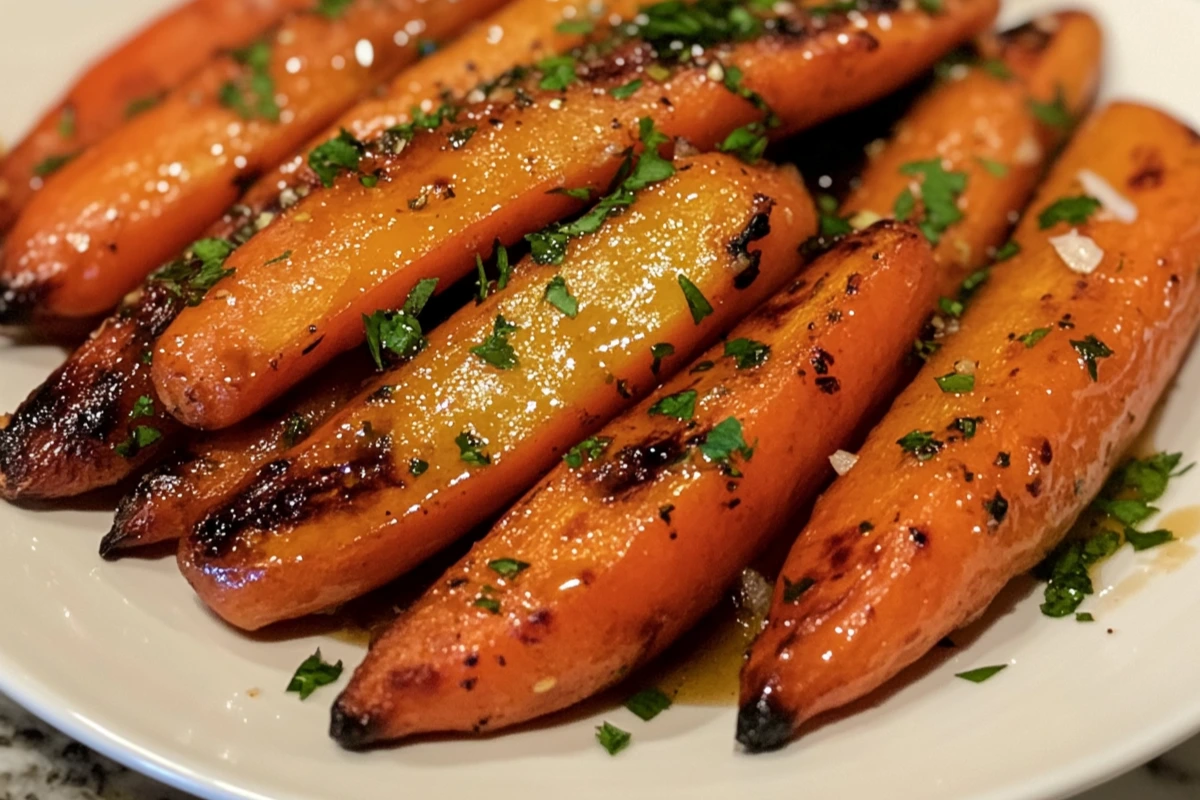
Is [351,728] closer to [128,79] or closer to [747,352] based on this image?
[747,352]

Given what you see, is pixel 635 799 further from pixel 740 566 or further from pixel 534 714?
pixel 740 566

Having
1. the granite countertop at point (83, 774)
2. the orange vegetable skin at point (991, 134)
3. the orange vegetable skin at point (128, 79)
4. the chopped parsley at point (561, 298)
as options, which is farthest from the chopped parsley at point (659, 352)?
the orange vegetable skin at point (128, 79)

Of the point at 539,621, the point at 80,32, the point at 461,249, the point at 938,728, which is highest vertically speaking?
the point at 80,32

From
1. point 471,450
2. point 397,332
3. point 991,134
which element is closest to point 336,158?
point 397,332

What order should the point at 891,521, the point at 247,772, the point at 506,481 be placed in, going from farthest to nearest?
Result: the point at 506,481 → the point at 891,521 → the point at 247,772

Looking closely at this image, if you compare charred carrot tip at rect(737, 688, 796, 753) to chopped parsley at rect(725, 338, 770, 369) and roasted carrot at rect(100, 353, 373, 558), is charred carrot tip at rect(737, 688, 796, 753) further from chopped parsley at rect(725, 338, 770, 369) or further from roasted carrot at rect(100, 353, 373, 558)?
roasted carrot at rect(100, 353, 373, 558)

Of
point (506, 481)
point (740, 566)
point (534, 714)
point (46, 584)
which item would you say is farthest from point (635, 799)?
point (46, 584)

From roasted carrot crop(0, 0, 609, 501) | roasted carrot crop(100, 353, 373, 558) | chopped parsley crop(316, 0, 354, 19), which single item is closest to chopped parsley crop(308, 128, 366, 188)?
roasted carrot crop(0, 0, 609, 501)
